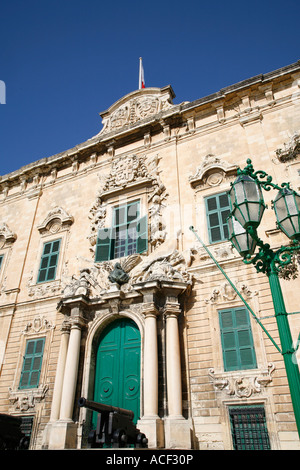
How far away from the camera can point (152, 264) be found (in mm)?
10398

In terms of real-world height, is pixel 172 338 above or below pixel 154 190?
below

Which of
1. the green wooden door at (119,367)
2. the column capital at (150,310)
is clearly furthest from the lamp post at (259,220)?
the green wooden door at (119,367)

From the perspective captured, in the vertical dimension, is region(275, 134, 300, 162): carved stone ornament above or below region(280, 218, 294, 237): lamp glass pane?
above

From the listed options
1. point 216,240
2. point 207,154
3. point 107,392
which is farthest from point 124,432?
point 207,154

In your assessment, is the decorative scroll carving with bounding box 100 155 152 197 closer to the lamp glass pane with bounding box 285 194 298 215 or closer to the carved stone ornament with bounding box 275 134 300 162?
the carved stone ornament with bounding box 275 134 300 162

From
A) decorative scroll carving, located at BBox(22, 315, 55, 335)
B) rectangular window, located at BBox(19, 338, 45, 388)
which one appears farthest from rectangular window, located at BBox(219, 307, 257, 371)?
rectangular window, located at BBox(19, 338, 45, 388)

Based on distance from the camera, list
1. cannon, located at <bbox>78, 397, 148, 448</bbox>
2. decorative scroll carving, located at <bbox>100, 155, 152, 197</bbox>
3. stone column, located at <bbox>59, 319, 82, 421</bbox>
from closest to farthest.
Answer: cannon, located at <bbox>78, 397, 148, 448</bbox>
stone column, located at <bbox>59, 319, 82, 421</bbox>
decorative scroll carving, located at <bbox>100, 155, 152, 197</bbox>

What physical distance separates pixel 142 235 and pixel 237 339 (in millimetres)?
4469

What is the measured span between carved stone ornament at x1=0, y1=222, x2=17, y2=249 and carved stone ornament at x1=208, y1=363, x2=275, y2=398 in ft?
32.2

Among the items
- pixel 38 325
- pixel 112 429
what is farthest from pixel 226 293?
pixel 38 325

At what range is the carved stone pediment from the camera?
561 inches

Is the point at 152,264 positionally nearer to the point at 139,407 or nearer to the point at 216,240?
the point at 216,240

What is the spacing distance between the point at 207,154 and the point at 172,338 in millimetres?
6413

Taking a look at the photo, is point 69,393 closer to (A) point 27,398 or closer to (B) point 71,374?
(B) point 71,374
